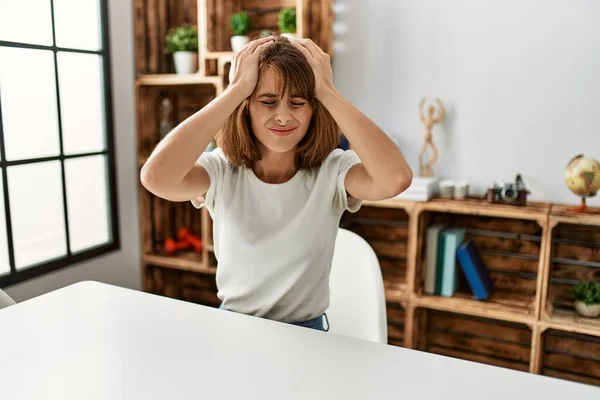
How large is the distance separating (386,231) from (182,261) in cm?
97

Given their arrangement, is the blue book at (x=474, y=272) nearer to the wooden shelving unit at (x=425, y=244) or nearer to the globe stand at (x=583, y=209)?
the wooden shelving unit at (x=425, y=244)

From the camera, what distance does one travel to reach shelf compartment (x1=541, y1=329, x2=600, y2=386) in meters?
2.17

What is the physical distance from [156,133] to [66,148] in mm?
497

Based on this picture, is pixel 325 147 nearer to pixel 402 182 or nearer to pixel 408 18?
pixel 402 182

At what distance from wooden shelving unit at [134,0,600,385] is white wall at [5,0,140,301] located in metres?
0.04

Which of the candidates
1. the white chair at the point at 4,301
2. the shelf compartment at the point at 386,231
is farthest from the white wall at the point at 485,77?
the white chair at the point at 4,301

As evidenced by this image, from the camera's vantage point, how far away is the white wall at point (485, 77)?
2.04 m

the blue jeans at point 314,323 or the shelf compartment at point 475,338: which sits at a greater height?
the blue jeans at point 314,323

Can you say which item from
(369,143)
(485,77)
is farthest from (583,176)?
(369,143)

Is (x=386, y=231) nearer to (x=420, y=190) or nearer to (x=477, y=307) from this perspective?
(x=420, y=190)

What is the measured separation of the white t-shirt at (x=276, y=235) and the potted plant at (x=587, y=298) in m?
1.18

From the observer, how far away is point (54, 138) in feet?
7.34

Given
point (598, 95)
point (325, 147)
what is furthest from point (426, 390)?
point (598, 95)

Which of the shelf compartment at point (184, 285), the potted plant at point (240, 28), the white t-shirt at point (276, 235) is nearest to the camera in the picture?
the white t-shirt at point (276, 235)
